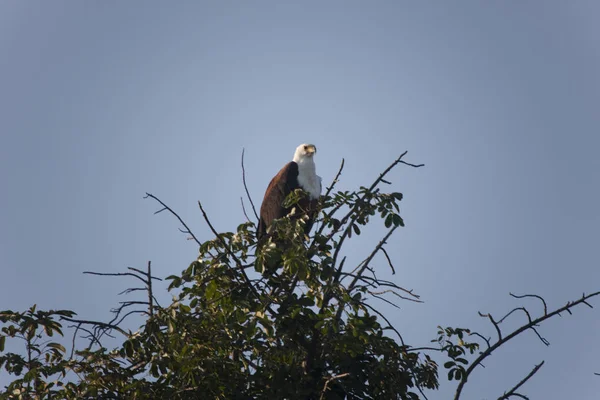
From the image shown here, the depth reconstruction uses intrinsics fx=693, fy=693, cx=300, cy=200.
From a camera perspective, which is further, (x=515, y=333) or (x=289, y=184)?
(x=289, y=184)

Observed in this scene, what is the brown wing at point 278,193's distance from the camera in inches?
297

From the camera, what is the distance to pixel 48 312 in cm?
386

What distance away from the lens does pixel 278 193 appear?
7.62m

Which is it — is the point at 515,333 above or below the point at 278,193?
below

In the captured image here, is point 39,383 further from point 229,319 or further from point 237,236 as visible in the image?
point 237,236

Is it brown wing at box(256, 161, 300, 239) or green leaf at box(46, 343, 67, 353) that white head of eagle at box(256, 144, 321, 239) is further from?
green leaf at box(46, 343, 67, 353)

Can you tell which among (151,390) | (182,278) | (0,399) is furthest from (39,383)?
(182,278)

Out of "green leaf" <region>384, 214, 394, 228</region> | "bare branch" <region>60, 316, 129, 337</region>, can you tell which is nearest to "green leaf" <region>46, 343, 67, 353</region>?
"bare branch" <region>60, 316, 129, 337</region>

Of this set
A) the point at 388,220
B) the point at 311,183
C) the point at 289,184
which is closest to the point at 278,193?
the point at 289,184

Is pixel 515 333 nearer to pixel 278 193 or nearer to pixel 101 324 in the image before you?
pixel 101 324

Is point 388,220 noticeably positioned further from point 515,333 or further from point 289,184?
point 289,184

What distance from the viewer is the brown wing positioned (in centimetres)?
754

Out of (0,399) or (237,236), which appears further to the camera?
(237,236)

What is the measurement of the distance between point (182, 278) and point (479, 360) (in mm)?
1696
